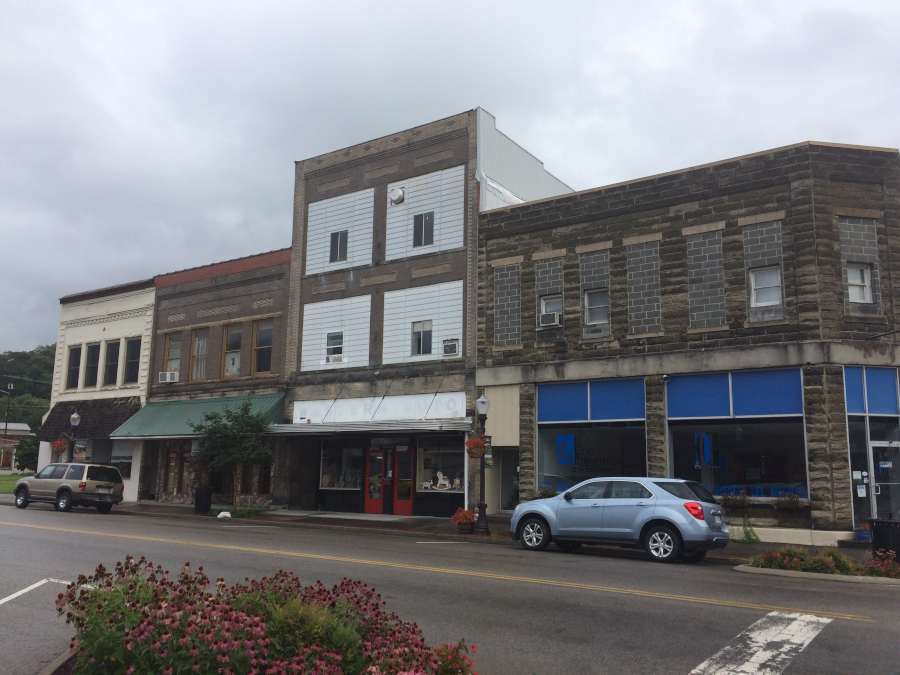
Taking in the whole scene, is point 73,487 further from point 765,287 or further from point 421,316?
point 765,287

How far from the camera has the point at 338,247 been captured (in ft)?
93.5

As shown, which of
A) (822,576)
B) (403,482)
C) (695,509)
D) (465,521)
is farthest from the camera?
(403,482)

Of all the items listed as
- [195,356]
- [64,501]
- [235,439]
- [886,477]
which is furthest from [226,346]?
[886,477]

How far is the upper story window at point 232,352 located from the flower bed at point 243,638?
2533cm

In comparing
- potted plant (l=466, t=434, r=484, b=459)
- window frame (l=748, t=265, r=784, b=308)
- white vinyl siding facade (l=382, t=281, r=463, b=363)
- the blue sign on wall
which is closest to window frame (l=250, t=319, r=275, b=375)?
white vinyl siding facade (l=382, t=281, r=463, b=363)

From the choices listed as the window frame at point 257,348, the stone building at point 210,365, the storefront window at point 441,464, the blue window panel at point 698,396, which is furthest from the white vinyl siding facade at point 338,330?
the blue window panel at point 698,396

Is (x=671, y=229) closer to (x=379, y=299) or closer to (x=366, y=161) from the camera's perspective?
(x=379, y=299)

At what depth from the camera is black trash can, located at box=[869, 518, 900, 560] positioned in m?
13.8

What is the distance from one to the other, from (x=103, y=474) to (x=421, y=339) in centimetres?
1233

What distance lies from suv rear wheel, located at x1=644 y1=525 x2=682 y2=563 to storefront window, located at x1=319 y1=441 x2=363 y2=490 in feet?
46.8

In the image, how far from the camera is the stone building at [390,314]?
24812 millimetres

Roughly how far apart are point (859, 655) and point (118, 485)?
2553 cm

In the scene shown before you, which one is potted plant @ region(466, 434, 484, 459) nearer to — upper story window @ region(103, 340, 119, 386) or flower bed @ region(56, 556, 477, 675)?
flower bed @ region(56, 556, 477, 675)

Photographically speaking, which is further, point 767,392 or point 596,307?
point 596,307
